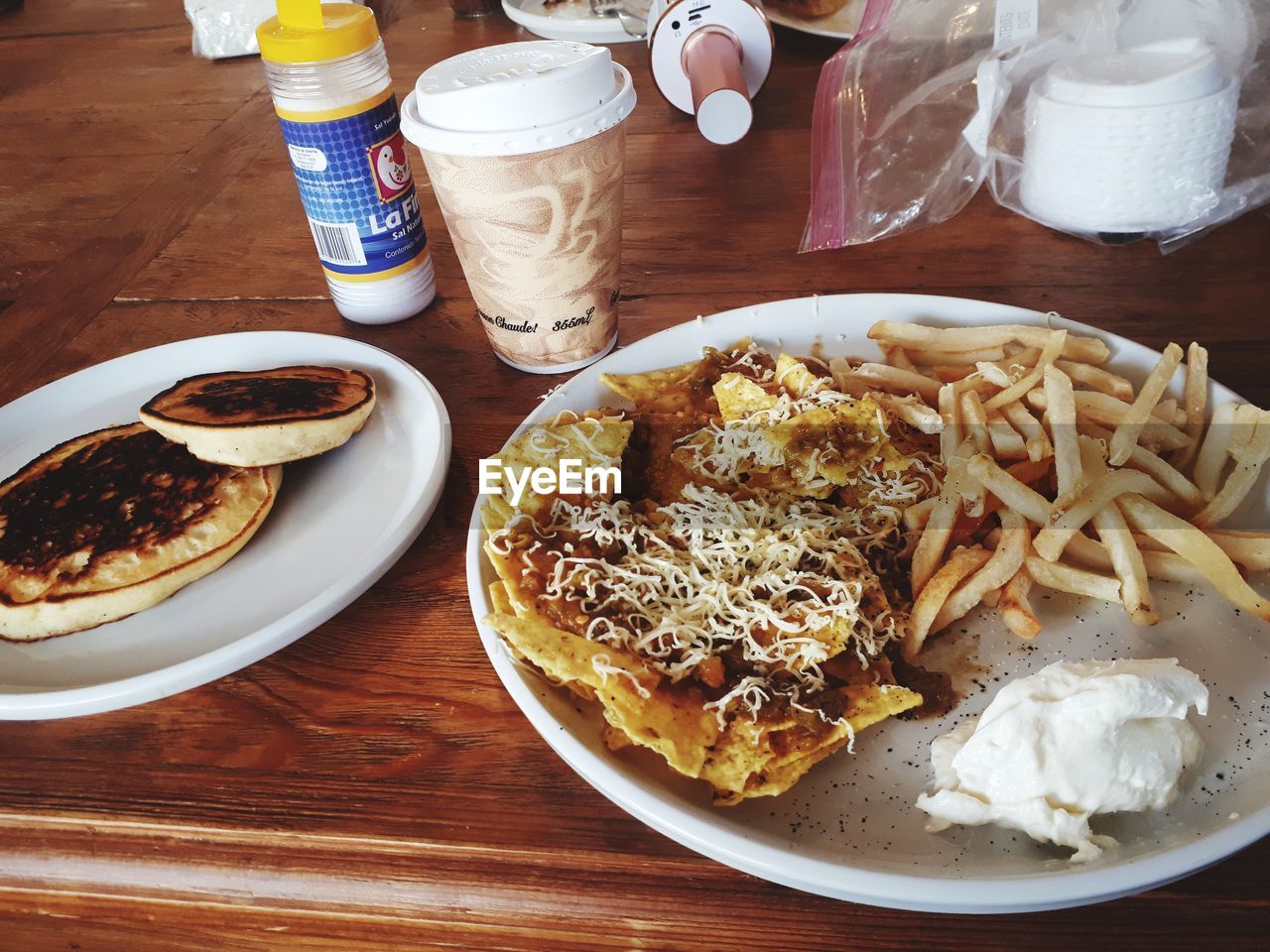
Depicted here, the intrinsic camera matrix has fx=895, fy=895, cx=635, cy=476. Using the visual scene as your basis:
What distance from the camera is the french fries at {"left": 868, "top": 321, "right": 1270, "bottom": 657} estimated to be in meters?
0.98

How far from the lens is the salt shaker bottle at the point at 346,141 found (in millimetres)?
1220

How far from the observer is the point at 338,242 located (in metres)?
1.39

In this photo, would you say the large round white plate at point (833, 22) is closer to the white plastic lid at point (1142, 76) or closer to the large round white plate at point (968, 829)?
the white plastic lid at point (1142, 76)

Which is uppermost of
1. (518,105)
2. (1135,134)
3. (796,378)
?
(518,105)

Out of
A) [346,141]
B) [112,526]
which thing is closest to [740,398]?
[346,141]

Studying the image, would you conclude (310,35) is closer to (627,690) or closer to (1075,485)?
(627,690)

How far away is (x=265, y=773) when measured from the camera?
3.03 feet

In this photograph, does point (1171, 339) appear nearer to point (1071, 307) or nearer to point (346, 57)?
point (1071, 307)

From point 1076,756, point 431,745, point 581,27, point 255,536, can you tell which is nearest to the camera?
point 1076,756

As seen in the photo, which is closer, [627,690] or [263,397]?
[627,690]

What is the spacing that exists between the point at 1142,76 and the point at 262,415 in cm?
141

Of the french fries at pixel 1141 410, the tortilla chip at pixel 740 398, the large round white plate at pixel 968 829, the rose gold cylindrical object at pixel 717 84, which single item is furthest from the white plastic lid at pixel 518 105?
the french fries at pixel 1141 410

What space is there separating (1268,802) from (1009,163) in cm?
127

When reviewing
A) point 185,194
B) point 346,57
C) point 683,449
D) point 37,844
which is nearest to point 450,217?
point 346,57
